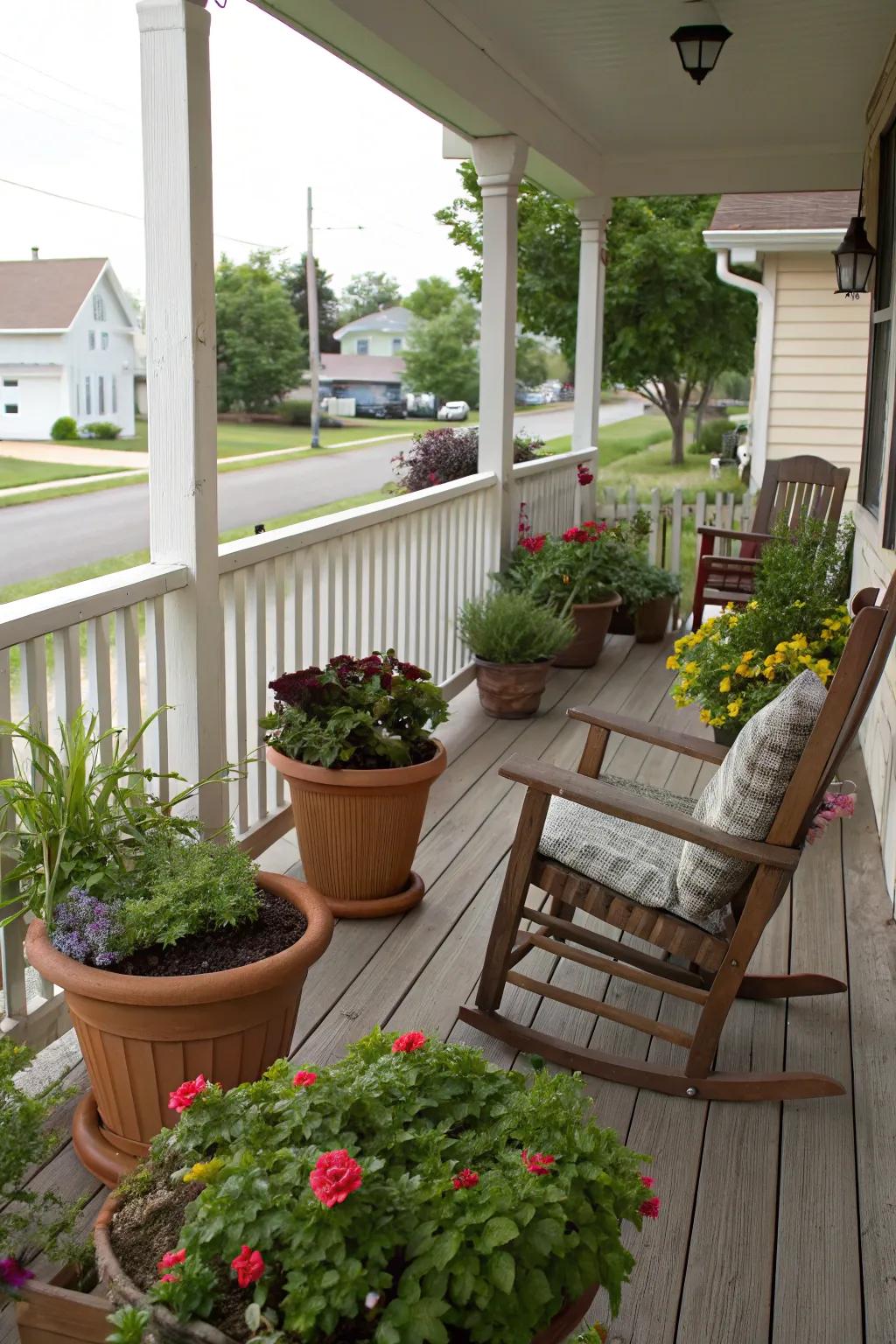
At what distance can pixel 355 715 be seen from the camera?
304 centimetres

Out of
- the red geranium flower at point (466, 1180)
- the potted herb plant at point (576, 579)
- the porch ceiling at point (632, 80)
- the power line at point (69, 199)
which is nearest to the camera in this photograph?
the red geranium flower at point (466, 1180)

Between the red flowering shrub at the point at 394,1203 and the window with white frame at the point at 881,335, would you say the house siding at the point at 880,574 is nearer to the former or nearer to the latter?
the window with white frame at the point at 881,335

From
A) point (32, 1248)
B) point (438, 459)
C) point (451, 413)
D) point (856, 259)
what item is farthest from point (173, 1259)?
point (451, 413)

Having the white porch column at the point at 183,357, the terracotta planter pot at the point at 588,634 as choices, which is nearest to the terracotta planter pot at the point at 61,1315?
the white porch column at the point at 183,357

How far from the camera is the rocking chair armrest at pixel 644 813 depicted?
86.8 inches

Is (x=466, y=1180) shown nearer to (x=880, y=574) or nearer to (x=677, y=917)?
(x=677, y=917)

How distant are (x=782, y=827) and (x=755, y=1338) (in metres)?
0.85

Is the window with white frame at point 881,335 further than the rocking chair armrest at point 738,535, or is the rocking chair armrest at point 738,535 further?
the rocking chair armrest at point 738,535

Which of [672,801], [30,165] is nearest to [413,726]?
[672,801]

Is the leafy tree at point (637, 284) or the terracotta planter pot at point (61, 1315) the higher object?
the leafy tree at point (637, 284)

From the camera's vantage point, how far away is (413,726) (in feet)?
10.4

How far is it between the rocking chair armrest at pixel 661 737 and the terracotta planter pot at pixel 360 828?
0.48 meters

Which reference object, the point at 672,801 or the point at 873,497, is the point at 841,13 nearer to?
the point at 873,497

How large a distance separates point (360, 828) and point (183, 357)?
1.23 m
